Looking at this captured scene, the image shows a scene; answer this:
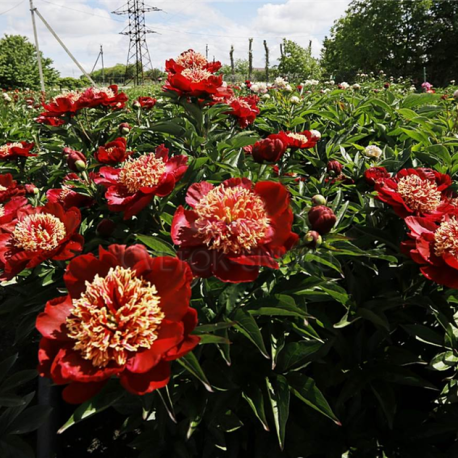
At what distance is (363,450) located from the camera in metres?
1.38

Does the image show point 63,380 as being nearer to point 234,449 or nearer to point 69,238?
point 69,238

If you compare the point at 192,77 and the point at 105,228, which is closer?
the point at 105,228

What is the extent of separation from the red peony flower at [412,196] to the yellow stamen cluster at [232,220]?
1.48ft

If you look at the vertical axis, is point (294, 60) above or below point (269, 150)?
above

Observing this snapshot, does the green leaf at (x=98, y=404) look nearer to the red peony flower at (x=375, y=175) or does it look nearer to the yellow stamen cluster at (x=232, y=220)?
the yellow stamen cluster at (x=232, y=220)

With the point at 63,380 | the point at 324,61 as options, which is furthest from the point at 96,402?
the point at 324,61

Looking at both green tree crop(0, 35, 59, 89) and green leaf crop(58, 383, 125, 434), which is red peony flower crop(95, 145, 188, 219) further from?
green tree crop(0, 35, 59, 89)

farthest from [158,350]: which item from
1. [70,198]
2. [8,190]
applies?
[8,190]

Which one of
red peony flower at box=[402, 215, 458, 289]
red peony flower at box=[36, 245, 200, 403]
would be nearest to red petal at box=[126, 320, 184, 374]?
red peony flower at box=[36, 245, 200, 403]

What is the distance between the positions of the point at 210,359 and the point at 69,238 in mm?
579

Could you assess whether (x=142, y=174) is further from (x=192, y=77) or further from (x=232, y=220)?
(x=192, y=77)

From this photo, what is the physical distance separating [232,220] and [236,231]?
5 cm

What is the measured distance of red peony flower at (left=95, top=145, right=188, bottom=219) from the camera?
3.94 ft

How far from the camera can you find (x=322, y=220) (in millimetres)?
1074
